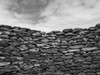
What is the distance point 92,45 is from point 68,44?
791 millimetres

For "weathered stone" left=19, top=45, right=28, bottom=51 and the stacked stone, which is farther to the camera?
"weathered stone" left=19, top=45, right=28, bottom=51

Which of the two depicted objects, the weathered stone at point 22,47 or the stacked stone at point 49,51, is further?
the weathered stone at point 22,47

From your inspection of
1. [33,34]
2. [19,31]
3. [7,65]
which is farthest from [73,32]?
[7,65]

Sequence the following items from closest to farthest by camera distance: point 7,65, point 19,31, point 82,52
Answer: point 7,65 → point 82,52 → point 19,31

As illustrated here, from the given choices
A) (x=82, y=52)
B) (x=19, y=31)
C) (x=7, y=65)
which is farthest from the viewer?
(x=19, y=31)

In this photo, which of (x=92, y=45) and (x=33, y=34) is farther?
(x=33, y=34)

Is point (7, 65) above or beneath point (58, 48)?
beneath

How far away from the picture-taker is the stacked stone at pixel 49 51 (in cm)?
481

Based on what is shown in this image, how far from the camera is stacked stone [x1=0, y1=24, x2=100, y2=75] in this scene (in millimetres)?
4809

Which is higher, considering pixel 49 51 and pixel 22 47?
pixel 22 47

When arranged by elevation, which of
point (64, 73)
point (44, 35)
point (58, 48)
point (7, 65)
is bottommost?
point (64, 73)

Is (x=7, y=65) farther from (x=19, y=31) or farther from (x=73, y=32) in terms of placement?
(x=73, y=32)

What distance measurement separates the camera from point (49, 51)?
17.2ft

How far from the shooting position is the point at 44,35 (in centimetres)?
564
